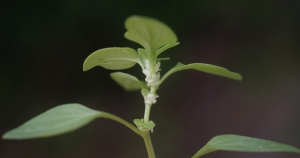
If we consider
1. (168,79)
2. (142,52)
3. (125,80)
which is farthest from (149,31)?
(168,79)

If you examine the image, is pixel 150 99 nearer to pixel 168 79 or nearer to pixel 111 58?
pixel 111 58

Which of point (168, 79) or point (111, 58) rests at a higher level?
point (111, 58)

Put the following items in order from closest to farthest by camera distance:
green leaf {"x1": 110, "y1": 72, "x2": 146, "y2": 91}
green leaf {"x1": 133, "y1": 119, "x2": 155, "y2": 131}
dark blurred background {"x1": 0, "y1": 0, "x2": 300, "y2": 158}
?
green leaf {"x1": 133, "y1": 119, "x2": 155, "y2": 131} < green leaf {"x1": 110, "y1": 72, "x2": 146, "y2": 91} < dark blurred background {"x1": 0, "y1": 0, "x2": 300, "y2": 158}

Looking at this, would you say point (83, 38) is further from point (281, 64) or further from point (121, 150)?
point (281, 64)

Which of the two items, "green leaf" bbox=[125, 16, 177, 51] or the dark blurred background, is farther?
the dark blurred background

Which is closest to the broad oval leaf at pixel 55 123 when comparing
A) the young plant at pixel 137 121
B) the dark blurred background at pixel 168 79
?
the young plant at pixel 137 121

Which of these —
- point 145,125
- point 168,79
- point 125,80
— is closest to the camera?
point 145,125

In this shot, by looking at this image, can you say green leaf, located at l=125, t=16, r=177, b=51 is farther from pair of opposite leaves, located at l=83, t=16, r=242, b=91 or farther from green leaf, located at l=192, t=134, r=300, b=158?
green leaf, located at l=192, t=134, r=300, b=158

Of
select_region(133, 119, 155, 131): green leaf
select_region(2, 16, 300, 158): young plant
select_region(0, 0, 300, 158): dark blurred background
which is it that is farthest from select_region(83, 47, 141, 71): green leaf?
select_region(0, 0, 300, 158): dark blurred background

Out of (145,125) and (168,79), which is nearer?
(145,125)
